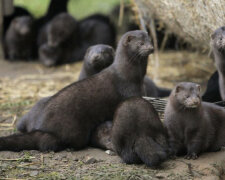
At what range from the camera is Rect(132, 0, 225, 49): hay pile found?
5688 millimetres

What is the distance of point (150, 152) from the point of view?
4445 mm

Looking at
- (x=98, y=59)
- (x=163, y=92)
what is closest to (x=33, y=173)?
(x=98, y=59)

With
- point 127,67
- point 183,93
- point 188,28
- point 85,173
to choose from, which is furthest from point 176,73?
point 85,173

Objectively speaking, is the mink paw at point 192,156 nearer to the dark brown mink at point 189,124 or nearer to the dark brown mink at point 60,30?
the dark brown mink at point 189,124

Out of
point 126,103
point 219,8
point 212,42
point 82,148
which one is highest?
point 219,8

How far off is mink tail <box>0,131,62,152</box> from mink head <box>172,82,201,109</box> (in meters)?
1.47

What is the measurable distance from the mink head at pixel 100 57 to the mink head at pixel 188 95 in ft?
5.27

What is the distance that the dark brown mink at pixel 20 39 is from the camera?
414 inches

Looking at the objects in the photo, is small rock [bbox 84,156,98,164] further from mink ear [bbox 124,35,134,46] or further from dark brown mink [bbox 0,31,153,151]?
mink ear [bbox 124,35,134,46]

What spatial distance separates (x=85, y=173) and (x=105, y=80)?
147 cm

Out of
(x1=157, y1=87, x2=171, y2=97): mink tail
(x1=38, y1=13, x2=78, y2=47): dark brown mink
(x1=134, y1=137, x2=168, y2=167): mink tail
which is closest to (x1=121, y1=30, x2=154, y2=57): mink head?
(x1=134, y1=137, x2=168, y2=167): mink tail

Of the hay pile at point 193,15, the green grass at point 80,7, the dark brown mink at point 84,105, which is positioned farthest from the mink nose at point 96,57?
the green grass at point 80,7

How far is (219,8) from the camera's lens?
5.50 m

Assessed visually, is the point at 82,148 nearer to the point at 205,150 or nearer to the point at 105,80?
the point at 105,80
